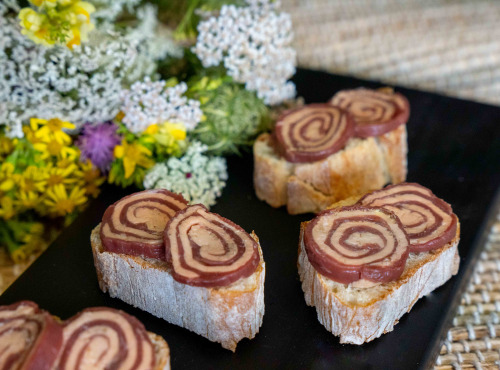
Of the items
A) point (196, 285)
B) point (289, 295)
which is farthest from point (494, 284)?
point (196, 285)

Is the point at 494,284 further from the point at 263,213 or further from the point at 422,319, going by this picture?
the point at 263,213

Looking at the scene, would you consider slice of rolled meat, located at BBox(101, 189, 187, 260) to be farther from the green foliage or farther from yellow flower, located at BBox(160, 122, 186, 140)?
the green foliage

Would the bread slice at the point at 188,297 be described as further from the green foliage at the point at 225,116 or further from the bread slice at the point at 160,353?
the green foliage at the point at 225,116

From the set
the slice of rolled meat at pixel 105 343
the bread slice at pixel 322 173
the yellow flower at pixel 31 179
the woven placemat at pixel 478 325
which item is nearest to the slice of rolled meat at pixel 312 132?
the bread slice at pixel 322 173

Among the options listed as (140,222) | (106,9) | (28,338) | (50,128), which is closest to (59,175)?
(50,128)

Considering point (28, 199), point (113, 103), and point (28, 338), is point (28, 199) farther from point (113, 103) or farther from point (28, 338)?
point (28, 338)
